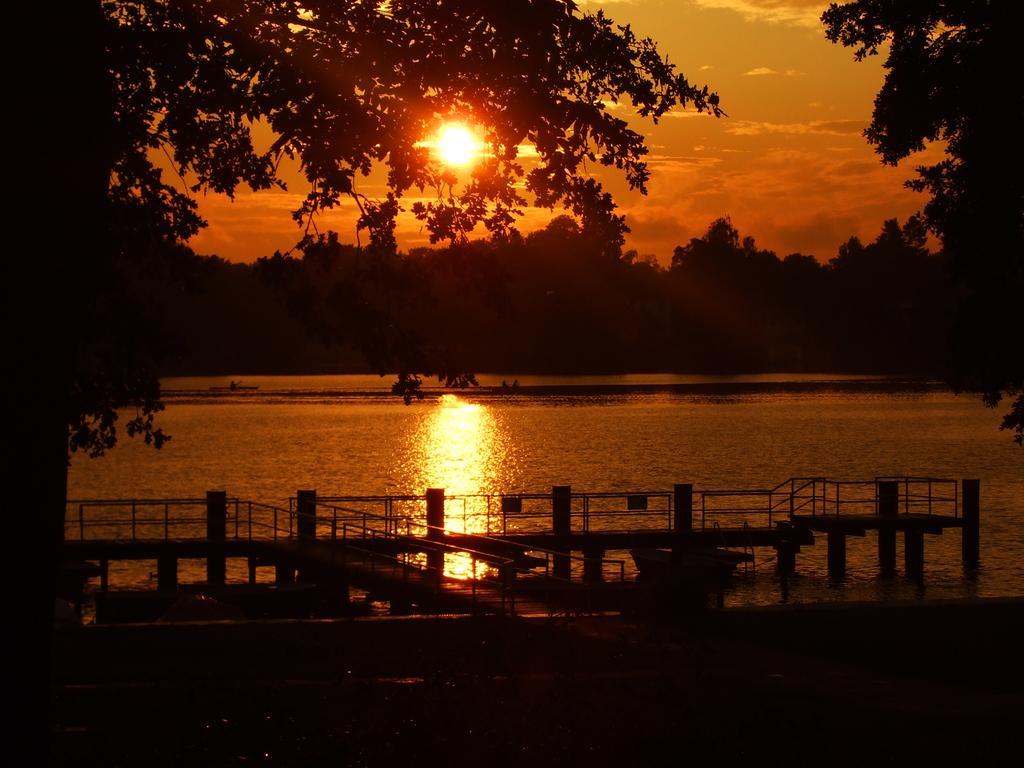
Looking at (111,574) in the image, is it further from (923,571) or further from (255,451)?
(255,451)

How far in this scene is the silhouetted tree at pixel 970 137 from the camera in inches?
947

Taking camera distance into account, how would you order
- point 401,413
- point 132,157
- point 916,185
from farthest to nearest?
point 401,413 → point 916,185 → point 132,157

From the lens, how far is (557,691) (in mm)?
13117

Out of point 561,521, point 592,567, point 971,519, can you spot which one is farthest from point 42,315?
point 971,519

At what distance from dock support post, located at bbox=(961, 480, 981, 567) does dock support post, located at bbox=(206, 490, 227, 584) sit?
80.0 feet

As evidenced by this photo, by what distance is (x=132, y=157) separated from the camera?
1395 centimetres

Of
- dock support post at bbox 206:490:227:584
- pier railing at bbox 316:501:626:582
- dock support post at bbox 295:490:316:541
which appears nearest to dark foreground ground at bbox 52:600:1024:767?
pier railing at bbox 316:501:626:582

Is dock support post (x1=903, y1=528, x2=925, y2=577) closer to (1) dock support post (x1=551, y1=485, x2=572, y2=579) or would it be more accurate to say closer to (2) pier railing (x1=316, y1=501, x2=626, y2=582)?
(2) pier railing (x1=316, y1=501, x2=626, y2=582)

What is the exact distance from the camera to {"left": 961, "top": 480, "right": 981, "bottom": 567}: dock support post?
1784 inches

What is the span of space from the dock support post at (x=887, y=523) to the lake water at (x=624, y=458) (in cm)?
92

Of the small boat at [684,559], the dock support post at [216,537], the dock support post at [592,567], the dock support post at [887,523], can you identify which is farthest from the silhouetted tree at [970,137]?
the dock support post at [216,537]

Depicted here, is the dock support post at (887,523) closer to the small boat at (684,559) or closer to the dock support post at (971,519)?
the dock support post at (971,519)

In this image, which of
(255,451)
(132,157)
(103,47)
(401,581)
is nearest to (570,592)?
(401,581)

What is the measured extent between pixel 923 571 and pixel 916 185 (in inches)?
884
